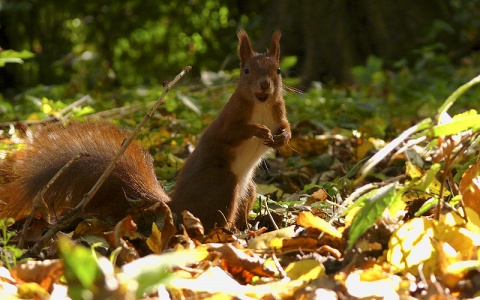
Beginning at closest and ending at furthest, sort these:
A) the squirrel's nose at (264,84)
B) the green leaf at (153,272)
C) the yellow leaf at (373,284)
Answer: the green leaf at (153,272)
the yellow leaf at (373,284)
the squirrel's nose at (264,84)

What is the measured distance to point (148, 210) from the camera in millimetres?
2008

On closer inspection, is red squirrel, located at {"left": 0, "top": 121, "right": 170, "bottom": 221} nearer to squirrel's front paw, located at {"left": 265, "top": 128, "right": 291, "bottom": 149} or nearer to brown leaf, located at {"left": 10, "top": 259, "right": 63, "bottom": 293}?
squirrel's front paw, located at {"left": 265, "top": 128, "right": 291, "bottom": 149}

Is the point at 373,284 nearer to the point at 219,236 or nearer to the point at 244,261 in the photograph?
the point at 244,261

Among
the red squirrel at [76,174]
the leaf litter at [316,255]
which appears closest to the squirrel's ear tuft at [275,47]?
the red squirrel at [76,174]

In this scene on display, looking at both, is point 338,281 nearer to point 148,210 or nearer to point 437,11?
point 148,210

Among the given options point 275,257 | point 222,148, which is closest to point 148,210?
point 222,148

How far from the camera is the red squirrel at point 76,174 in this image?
2062mm

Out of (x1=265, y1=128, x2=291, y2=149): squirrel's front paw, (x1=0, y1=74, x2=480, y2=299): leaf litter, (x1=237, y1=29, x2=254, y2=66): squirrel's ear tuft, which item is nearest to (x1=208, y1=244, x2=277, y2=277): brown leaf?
(x1=0, y1=74, x2=480, y2=299): leaf litter

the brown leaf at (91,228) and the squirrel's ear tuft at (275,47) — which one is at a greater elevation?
the squirrel's ear tuft at (275,47)

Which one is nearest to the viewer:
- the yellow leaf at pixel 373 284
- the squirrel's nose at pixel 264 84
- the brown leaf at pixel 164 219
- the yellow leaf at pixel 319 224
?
the yellow leaf at pixel 373 284

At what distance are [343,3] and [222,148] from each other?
5.66m

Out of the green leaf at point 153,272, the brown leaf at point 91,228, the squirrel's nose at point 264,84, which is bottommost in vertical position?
the brown leaf at point 91,228

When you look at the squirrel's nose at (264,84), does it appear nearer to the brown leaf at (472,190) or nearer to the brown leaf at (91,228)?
the brown leaf at (91,228)

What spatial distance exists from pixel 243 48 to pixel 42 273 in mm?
1392
